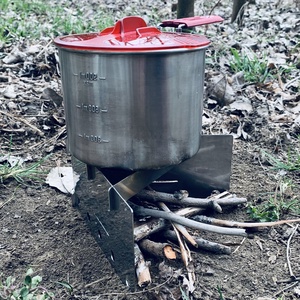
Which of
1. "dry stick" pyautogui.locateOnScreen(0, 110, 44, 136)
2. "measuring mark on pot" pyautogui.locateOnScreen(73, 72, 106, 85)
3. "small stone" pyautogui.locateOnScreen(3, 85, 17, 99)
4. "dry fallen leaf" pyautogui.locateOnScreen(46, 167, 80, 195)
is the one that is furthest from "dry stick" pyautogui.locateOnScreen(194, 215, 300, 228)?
"small stone" pyautogui.locateOnScreen(3, 85, 17, 99)

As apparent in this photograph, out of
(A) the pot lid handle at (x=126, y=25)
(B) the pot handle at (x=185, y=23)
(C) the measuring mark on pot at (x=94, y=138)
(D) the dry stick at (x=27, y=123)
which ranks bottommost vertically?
(D) the dry stick at (x=27, y=123)

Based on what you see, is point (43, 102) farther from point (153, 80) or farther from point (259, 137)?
point (153, 80)

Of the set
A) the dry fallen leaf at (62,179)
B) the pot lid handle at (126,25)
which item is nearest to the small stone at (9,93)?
the dry fallen leaf at (62,179)

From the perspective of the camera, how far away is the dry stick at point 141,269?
162 cm

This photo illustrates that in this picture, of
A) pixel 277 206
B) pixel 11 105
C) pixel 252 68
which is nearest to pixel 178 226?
pixel 277 206

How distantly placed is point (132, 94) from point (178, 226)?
23.8 inches

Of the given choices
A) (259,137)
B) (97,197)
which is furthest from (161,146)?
(259,137)

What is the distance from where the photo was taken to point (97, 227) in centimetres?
188

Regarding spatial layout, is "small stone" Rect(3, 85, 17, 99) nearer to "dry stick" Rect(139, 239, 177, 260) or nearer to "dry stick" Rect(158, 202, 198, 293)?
"dry stick" Rect(158, 202, 198, 293)

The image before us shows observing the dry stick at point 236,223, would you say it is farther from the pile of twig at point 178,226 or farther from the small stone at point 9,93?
the small stone at point 9,93

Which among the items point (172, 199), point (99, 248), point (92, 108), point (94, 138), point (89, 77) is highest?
point (89, 77)

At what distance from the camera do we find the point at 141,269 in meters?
1.67

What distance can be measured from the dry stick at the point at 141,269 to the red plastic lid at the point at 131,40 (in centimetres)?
75

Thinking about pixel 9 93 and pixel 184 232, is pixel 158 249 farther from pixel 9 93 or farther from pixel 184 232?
pixel 9 93
